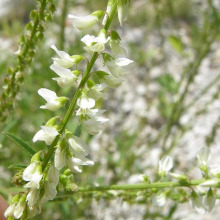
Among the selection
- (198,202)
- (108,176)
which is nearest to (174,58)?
(108,176)

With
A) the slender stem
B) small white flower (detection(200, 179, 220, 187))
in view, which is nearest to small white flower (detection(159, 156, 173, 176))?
small white flower (detection(200, 179, 220, 187))

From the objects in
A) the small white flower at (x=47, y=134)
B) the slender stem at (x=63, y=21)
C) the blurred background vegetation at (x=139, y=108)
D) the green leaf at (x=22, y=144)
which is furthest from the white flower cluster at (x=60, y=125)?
the slender stem at (x=63, y=21)

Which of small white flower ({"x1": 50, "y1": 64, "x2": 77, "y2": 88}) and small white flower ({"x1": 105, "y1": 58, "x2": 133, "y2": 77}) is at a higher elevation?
small white flower ({"x1": 105, "y1": 58, "x2": 133, "y2": 77})

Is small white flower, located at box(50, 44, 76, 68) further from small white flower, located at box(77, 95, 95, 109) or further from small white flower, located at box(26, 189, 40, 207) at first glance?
small white flower, located at box(26, 189, 40, 207)

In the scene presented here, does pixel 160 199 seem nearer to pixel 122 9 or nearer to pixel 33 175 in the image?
pixel 33 175

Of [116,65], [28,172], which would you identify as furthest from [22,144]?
[116,65]

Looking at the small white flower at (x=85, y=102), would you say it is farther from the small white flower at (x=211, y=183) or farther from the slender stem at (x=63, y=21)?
the slender stem at (x=63, y=21)

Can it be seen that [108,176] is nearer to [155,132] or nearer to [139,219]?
[139,219]
